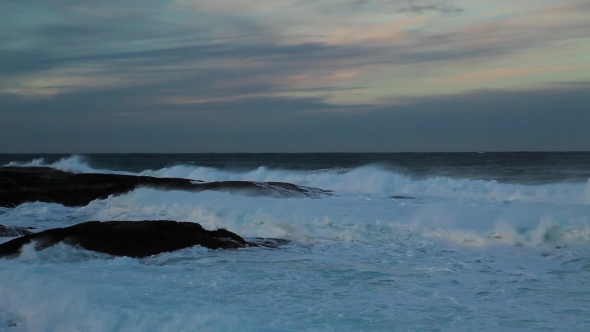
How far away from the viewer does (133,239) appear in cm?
1134

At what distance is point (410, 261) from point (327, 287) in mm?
2520

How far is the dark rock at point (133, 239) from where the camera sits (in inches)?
429

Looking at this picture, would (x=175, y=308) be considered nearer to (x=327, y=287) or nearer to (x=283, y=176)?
(x=327, y=287)

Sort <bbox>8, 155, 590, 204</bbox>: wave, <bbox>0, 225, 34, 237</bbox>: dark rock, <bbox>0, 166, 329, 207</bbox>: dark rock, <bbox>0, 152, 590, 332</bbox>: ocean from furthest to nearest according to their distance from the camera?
<bbox>8, 155, 590, 204</bbox>: wave
<bbox>0, 166, 329, 207</bbox>: dark rock
<bbox>0, 225, 34, 237</bbox>: dark rock
<bbox>0, 152, 590, 332</bbox>: ocean

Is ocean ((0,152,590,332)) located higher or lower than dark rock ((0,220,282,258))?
lower

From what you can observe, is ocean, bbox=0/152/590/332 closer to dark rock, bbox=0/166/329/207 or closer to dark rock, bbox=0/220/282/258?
dark rock, bbox=0/220/282/258

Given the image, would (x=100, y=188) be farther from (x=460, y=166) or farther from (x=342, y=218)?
(x=460, y=166)

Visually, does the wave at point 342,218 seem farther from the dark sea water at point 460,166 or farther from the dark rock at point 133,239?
the dark sea water at point 460,166

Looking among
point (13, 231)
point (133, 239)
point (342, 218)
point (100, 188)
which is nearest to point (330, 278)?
A: point (133, 239)

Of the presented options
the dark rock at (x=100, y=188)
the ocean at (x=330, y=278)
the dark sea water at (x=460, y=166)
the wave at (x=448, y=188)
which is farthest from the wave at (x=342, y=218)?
the dark sea water at (x=460, y=166)

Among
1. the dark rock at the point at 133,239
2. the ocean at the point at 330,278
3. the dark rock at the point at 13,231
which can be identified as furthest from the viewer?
the dark rock at the point at 13,231

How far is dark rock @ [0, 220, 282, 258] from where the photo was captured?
35.8 ft

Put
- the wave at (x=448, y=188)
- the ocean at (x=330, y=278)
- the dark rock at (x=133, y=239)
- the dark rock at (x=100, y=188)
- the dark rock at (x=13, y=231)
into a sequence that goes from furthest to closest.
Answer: the wave at (x=448, y=188) < the dark rock at (x=100, y=188) < the dark rock at (x=13, y=231) < the dark rock at (x=133, y=239) < the ocean at (x=330, y=278)

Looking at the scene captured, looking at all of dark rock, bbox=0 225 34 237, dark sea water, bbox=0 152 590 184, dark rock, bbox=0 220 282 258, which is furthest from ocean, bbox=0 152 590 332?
dark sea water, bbox=0 152 590 184
